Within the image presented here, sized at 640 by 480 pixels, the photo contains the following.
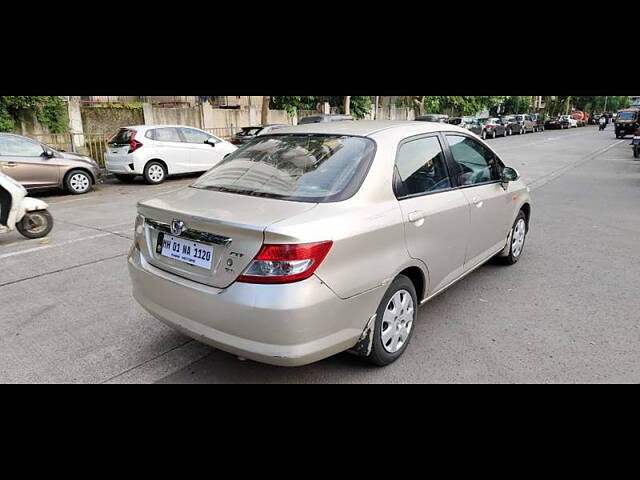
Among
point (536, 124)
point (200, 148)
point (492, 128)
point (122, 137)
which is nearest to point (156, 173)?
point (122, 137)

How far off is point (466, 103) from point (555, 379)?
39.3 metres

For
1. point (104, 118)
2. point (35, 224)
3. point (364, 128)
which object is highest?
point (364, 128)

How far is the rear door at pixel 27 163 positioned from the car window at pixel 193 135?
3440 mm

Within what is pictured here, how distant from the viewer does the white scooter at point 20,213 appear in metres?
6.14

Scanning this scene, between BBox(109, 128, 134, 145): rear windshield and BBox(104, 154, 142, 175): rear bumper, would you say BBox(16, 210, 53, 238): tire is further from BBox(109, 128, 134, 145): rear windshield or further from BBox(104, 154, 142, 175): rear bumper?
BBox(109, 128, 134, 145): rear windshield

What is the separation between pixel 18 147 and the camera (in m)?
9.34

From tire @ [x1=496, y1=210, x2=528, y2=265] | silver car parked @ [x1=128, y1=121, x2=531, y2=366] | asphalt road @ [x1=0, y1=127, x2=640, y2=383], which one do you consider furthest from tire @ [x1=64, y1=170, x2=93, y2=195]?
tire @ [x1=496, y1=210, x2=528, y2=265]

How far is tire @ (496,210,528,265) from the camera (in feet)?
16.5

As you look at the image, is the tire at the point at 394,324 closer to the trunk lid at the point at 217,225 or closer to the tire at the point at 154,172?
the trunk lid at the point at 217,225

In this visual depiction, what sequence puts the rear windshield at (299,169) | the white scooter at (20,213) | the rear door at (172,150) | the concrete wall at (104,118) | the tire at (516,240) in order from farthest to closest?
the concrete wall at (104,118)
the rear door at (172,150)
the white scooter at (20,213)
the tire at (516,240)
the rear windshield at (299,169)

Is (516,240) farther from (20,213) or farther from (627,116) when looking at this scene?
(627,116)

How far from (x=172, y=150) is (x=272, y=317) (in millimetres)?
10610

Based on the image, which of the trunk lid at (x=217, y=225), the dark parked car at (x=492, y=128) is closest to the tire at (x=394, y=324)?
the trunk lid at (x=217, y=225)

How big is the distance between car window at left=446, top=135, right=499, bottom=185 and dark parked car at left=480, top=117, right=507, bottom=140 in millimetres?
28039
